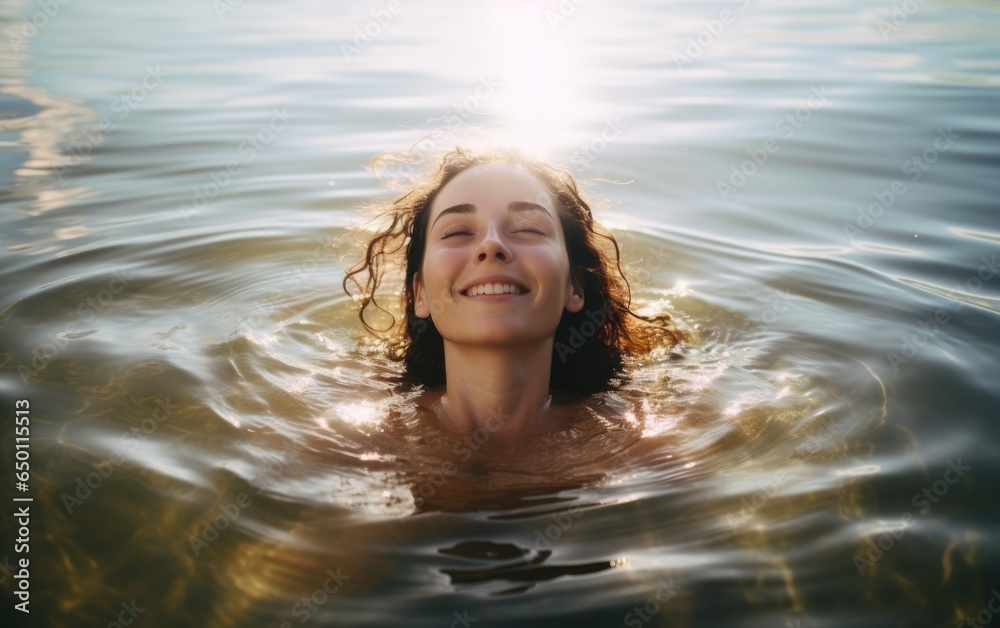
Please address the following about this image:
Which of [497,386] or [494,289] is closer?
[494,289]

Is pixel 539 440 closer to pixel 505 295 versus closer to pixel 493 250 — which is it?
pixel 505 295

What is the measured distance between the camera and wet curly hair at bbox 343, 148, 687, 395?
189 inches

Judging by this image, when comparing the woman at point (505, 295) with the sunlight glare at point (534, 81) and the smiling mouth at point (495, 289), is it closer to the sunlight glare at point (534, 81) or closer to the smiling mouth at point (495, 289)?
the smiling mouth at point (495, 289)

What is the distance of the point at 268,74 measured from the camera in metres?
13.1

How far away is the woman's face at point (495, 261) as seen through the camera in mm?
3988

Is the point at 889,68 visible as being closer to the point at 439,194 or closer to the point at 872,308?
the point at 872,308

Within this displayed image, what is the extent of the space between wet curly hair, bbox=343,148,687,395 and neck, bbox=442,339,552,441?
57cm

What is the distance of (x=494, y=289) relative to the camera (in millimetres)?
3984

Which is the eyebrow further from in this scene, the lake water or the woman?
the lake water

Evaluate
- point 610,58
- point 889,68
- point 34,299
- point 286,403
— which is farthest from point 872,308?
point 610,58

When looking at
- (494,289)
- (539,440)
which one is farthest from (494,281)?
(539,440)

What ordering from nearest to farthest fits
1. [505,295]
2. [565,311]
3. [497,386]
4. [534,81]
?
[505,295] < [497,386] < [565,311] < [534,81]

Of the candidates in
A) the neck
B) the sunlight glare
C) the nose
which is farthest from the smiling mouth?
the sunlight glare

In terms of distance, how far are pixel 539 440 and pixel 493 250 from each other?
91 centimetres
